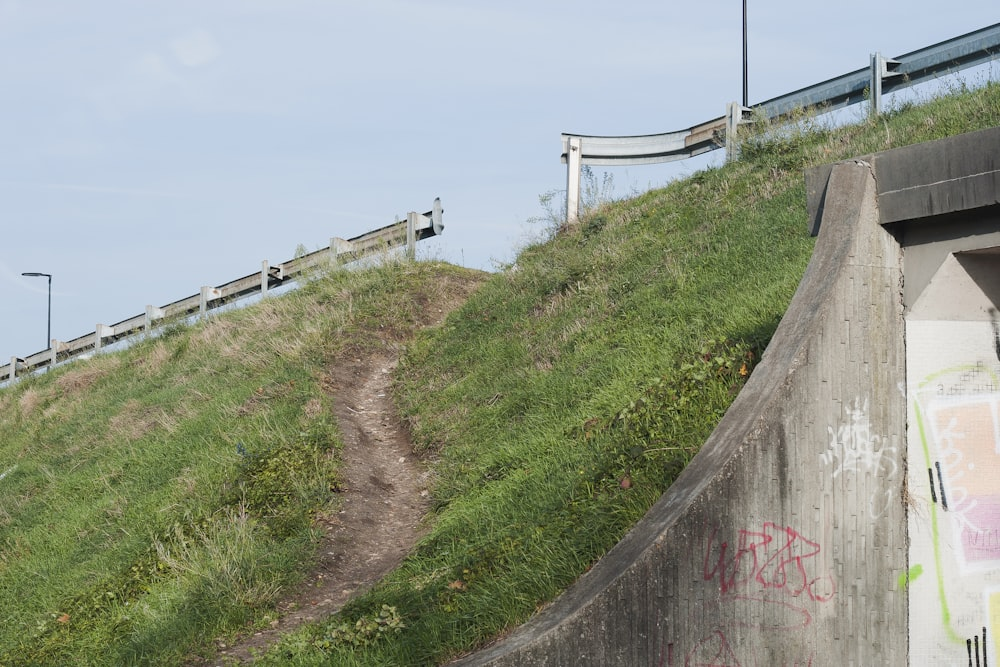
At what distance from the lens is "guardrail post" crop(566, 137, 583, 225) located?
1546 centimetres

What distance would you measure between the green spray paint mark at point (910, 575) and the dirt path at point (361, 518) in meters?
4.42

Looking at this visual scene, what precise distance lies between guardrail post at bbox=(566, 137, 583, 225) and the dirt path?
4.61 meters

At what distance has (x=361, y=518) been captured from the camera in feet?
31.2

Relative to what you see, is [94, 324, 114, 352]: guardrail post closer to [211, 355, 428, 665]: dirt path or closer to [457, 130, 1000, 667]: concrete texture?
[211, 355, 428, 665]: dirt path

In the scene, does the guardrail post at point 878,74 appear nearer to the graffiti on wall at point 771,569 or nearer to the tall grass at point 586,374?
the tall grass at point 586,374

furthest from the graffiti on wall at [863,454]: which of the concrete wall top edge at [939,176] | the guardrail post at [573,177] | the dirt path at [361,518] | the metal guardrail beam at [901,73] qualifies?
the guardrail post at [573,177]

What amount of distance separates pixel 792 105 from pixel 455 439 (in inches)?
300

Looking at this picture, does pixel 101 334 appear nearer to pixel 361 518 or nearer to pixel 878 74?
pixel 361 518

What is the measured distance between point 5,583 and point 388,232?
1030 cm

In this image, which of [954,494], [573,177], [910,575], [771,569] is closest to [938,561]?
[910,575]

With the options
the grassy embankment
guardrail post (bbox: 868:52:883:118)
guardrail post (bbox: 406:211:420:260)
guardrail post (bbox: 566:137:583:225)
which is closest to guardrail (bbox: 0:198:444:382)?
guardrail post (bbox: 406:211:420:260)

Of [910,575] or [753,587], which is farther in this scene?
[910,575]

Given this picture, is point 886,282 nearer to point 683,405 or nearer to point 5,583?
point 683,405

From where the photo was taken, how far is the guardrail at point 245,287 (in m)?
18.8
